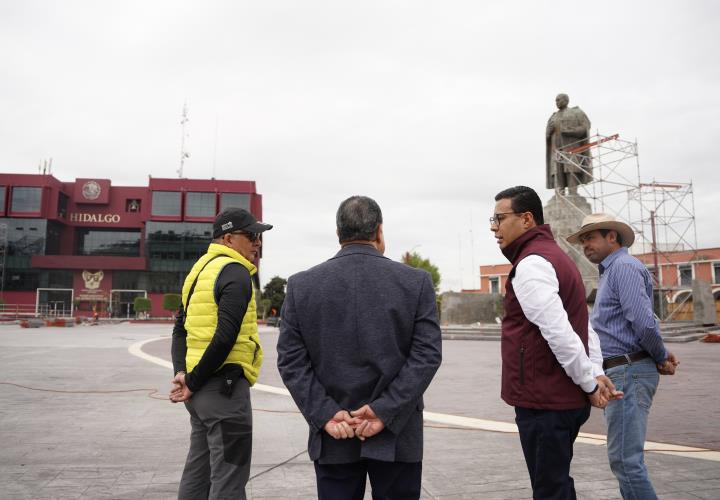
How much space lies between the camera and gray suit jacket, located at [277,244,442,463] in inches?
82.6

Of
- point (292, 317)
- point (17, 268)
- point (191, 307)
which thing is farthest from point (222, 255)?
point (17, 268)

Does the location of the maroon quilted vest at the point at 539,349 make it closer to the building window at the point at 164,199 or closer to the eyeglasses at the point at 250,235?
the eyeglasses at the point at 250,235

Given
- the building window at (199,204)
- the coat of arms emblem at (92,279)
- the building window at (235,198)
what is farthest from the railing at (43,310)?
the building window at (235,198)

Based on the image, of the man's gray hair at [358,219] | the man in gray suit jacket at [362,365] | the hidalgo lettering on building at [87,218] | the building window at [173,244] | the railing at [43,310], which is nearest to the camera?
the man in gray suit jacket at [362,365]

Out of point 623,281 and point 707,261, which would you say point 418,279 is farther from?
point 707,261

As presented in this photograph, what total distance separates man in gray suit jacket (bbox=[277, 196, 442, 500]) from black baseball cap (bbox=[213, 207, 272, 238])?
2.96ft

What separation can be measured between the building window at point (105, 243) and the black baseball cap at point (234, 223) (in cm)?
6325

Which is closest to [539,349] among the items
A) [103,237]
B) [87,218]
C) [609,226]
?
[609,226]

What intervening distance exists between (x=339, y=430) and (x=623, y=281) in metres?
1.91

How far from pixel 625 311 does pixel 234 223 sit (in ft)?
7.49

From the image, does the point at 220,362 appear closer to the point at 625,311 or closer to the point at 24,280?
the point at 625,311

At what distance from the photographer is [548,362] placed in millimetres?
2430

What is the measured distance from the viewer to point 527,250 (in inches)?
102

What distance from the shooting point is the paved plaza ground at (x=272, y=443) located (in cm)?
361
